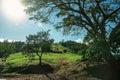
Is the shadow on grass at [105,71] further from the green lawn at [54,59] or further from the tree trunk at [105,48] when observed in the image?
the green lawn at [54,59]

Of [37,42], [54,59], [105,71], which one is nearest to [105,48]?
[105,71]

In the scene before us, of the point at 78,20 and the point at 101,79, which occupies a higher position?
the point at 78,20

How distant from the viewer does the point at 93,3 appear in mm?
30469

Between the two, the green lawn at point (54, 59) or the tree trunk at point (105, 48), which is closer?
the tree trunk at point (105, 48)

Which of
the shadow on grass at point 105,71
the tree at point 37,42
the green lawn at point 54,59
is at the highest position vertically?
the tree at point 37,42

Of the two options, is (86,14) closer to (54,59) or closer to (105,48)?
(105,48)

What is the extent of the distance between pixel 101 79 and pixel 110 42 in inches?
184

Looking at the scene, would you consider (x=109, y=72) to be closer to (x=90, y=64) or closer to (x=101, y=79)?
(x=101, y=79)

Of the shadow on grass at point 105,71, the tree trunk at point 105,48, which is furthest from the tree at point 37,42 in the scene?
the tree trunk at point 105,48

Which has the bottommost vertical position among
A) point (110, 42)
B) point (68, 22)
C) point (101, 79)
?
point (101, 79)

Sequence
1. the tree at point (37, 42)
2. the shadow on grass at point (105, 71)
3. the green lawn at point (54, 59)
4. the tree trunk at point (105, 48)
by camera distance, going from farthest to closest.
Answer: the green lawn at point (54, 59)
the tree at point (37, 42)
the shadow on grass at point (105, 71)
the tree trunk at point (105, 48)

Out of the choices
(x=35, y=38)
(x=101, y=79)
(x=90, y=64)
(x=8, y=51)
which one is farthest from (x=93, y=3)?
(x=8, y=51)

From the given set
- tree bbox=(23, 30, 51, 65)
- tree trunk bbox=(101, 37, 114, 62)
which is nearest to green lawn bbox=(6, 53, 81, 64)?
tree bbox=(23, 30, 51, 65)

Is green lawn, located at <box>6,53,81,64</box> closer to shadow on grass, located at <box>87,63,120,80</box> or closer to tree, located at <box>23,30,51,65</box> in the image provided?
tree, located at <box>23,30,51,65</box>
